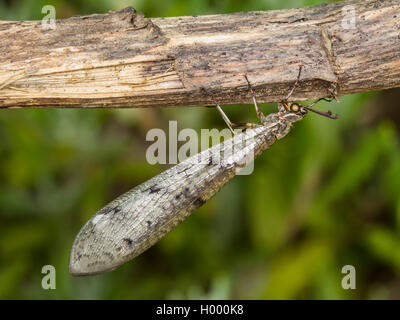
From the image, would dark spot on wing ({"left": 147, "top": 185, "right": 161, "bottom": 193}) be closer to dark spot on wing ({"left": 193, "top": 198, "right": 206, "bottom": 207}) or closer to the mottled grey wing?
the mottled grey wing

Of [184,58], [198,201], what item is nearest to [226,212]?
[198,201]

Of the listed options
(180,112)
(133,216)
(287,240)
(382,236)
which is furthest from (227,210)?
(133,216)

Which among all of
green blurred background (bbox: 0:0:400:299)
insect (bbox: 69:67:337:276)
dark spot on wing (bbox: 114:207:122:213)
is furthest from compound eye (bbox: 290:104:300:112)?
dark spot on wing (bbox: 114:207:122:213)

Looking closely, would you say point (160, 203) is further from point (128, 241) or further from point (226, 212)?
point (226, 212)

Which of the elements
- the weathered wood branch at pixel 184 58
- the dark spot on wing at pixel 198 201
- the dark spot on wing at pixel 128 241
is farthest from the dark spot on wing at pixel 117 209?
the weathered wood branch at pixel 184 58

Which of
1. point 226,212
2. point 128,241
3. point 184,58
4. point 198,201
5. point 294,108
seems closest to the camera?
point 184,58

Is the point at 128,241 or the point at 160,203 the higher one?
the point at 160,203
